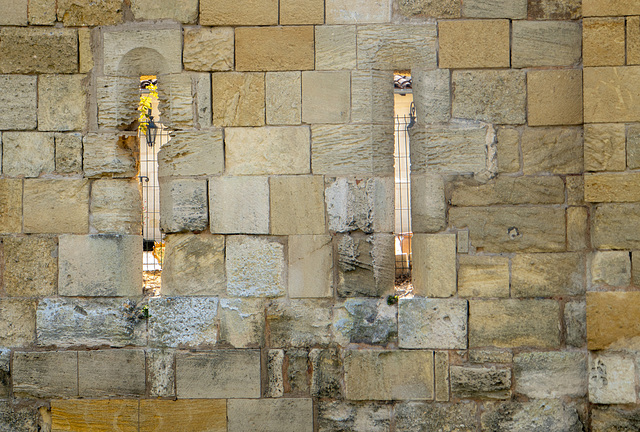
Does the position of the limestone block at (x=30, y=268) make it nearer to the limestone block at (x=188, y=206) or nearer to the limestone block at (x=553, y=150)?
the limestone block at (x=188, y=206)

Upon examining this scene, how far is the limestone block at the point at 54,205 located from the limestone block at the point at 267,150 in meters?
1.10

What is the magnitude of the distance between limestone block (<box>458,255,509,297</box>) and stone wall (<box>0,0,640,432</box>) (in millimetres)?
14

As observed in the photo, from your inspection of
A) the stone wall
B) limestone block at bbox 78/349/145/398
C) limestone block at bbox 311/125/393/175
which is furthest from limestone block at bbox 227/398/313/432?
limestone block at bbox 311/125/393/175

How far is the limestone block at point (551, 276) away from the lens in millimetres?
3662

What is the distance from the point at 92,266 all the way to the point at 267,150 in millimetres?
1504

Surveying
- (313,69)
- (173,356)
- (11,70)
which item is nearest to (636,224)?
(313,69)

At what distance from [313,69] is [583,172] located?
2.00 metres

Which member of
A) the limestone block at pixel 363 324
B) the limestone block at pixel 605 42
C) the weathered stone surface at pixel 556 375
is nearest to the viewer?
the limestone block at pixel 605 42

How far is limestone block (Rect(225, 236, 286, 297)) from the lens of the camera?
376 centimetres

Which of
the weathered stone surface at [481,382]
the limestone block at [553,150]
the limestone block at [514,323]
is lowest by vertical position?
the weathered stone surface at [481,382]

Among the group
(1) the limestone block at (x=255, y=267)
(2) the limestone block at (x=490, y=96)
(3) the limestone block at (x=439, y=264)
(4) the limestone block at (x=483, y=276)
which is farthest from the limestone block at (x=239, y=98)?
(4) the limestone block at (x=483, y=276)

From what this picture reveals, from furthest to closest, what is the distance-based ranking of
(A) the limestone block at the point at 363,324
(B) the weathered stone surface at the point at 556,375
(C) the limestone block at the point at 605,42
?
(A) the limestone block at the point at 363,324, (B) the weathered stone surface at the point at 556,375, (C) the limestone block at the point at 605,42

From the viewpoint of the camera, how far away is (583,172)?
3.65 metres

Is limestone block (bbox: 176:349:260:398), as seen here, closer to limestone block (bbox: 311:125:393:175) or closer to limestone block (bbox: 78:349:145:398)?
limestone block (bbox: 78:349:145:398)
